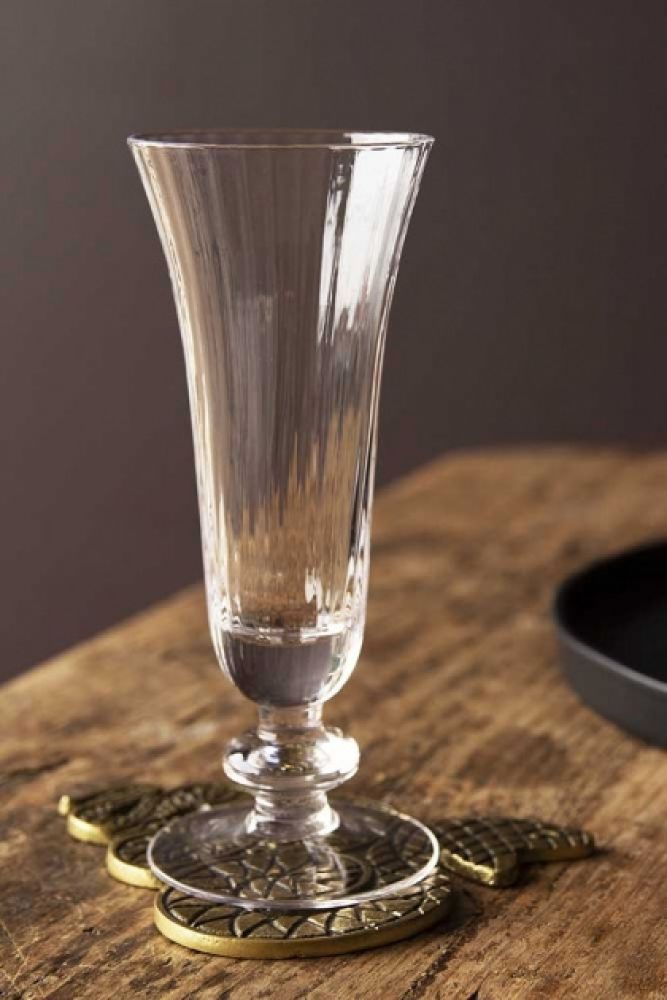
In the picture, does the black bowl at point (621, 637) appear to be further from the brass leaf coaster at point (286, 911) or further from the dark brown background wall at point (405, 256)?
the dark brown background wall at point (405, 256)

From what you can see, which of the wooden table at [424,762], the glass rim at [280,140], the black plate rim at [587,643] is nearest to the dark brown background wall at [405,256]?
the wooden table at [424,762]

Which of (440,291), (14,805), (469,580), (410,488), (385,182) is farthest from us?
(440,291)

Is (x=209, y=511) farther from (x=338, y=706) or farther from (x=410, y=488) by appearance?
(x=410, y=488)

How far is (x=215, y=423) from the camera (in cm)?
60

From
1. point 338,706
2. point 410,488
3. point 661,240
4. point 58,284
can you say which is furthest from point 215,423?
point 58,284

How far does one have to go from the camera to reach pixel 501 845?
26.3 inches

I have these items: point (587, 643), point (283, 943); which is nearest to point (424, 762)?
point (587, 643)

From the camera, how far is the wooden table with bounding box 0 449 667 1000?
566 mm

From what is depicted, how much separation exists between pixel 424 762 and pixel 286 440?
0.87 ft

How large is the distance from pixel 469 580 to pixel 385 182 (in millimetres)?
621

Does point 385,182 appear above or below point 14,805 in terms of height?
above

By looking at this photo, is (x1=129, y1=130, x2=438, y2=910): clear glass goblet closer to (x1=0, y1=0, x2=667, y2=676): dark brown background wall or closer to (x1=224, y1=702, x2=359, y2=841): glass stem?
(x1=224, y1=702, x2=359, y2=841): glass stem

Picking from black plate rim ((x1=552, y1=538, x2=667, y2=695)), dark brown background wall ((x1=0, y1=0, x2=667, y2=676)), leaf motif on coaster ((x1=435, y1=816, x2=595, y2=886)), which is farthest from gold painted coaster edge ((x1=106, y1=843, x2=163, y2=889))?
dark brown background wall ((x1=0, y1=0, x2=667, y2=676))

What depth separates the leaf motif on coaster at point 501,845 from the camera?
2.13 feet
